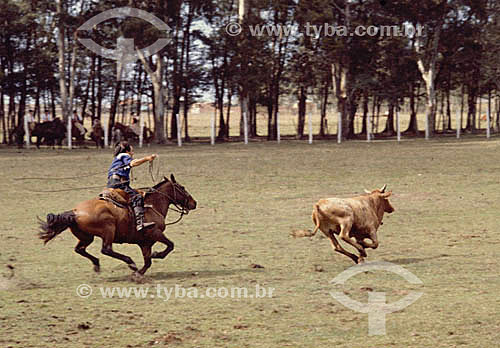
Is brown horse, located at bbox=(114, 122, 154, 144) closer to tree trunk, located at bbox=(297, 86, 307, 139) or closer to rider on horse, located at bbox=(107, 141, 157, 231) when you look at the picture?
tree trunk, located at bbox=(297, 86, 307, 139)

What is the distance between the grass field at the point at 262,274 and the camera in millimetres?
7891

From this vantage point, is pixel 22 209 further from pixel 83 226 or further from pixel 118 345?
pixel 118 345

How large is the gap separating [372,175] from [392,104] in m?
30.1

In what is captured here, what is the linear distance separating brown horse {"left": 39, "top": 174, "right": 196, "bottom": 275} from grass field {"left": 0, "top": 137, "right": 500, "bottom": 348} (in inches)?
16.0

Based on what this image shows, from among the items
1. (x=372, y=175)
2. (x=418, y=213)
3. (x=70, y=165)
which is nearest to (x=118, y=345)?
(x=418, y=213)

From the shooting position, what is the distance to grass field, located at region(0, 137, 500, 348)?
7.89 metres

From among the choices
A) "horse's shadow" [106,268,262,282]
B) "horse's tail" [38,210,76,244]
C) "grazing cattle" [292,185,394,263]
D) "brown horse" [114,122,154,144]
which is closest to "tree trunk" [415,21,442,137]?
"brown horse" [114,122,154,144]

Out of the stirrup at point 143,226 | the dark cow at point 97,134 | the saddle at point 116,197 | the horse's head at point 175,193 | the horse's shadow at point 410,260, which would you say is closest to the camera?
the saddle at point 116,197

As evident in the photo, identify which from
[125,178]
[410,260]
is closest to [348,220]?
[410,260]

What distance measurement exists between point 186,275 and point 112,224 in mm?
1180

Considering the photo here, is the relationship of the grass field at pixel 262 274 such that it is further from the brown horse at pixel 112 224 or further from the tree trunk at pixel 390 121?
the tree trunk at pixel 390 121

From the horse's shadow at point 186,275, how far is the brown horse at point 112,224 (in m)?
0.20

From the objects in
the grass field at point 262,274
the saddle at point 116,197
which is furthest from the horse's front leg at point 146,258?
the saddle at point 116,197

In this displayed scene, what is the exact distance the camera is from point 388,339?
7.63 m
